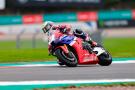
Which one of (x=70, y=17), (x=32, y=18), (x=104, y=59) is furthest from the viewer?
(x=70, y=17)

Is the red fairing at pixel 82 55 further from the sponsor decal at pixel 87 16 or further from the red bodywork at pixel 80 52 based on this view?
the sponsor decal at pixel 87 16

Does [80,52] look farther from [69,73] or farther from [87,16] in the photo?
[87,16]

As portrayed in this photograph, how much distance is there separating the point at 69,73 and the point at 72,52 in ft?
4.48

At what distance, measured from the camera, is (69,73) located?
12.2 m

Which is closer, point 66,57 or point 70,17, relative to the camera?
point 66,57

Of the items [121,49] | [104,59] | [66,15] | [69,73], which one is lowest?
[121,49]

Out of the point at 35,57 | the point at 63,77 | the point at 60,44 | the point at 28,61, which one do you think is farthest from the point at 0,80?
the point at 35,57

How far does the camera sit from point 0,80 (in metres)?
11.3

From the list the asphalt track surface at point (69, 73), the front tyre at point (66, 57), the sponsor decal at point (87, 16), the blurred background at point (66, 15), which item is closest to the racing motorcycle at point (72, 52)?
the front tyre at point (66, 57)

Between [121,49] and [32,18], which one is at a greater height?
[32,18]

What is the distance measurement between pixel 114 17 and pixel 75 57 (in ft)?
94.5

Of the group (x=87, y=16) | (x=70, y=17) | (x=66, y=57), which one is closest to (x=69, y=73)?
(x=66, y=57)

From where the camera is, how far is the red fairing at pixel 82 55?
13523mm

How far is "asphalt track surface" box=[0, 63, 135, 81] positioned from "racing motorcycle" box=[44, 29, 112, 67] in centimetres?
19
